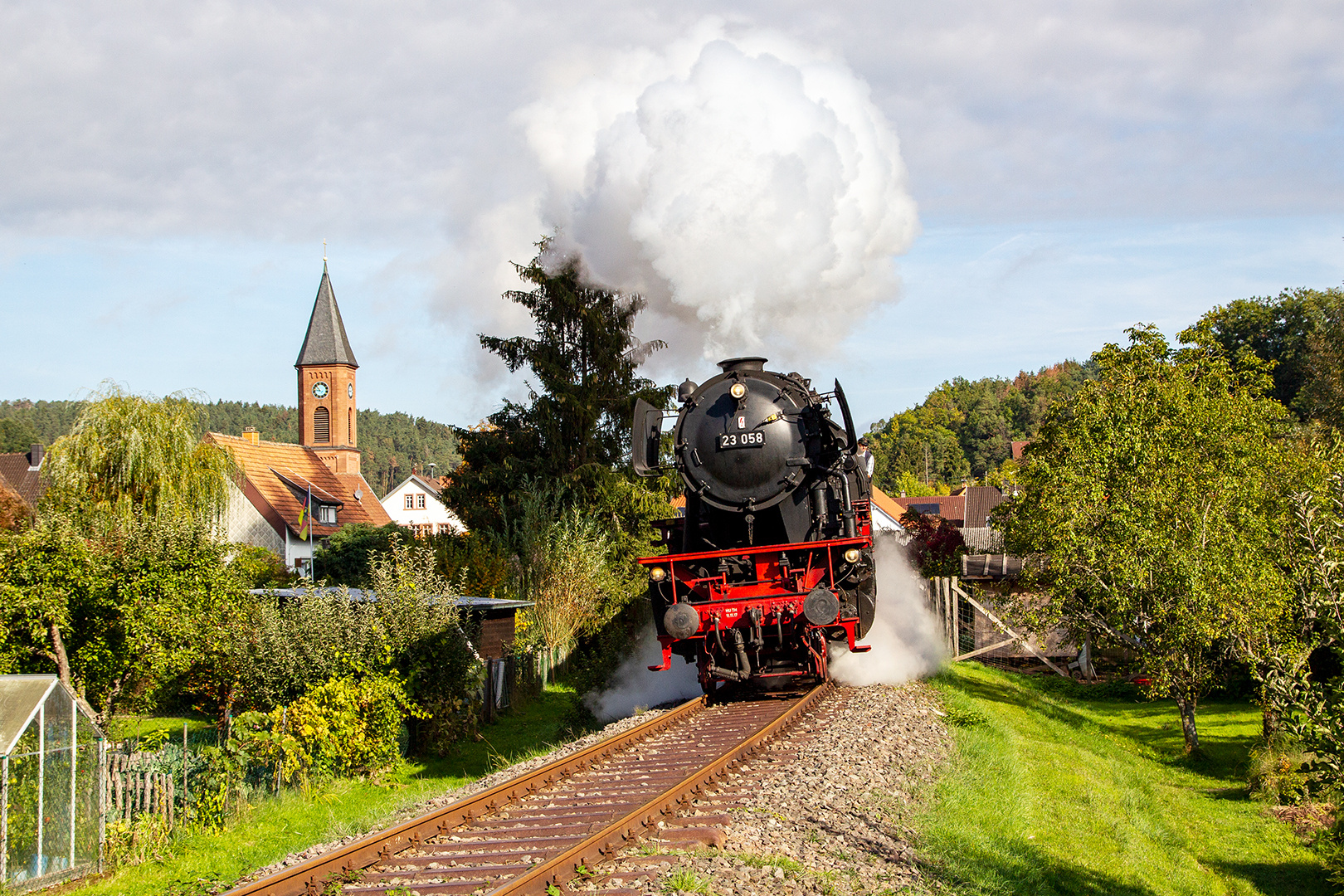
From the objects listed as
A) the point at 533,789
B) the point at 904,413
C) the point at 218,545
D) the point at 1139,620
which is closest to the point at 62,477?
the point at 218,545

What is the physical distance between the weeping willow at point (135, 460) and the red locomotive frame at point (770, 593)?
38.2ft

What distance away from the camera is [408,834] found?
6980 mm

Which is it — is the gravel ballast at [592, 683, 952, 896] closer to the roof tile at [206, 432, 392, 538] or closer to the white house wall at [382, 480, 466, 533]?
the roof tile at [206, 432, 392, 538]

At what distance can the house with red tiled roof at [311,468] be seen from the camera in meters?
41.3

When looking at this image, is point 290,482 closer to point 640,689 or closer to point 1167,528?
point 640,689

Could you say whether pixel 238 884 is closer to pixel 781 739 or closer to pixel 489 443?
pixel 781 739

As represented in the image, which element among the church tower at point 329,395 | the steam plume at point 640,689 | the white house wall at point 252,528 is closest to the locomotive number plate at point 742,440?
the steam plume at point 640,689

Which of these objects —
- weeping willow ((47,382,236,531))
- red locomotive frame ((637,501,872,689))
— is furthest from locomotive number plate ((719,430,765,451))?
weeping willow ((47,382,236,531))

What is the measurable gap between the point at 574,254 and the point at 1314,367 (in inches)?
1797

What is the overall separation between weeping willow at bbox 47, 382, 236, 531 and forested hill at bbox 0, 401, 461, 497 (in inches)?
4175

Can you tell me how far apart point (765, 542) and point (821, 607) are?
1484mm

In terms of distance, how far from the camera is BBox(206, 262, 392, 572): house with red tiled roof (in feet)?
136

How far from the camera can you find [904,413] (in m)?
139

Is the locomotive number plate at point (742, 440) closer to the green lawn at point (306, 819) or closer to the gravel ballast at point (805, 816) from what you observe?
the gravel ballast at point (805, 816)
